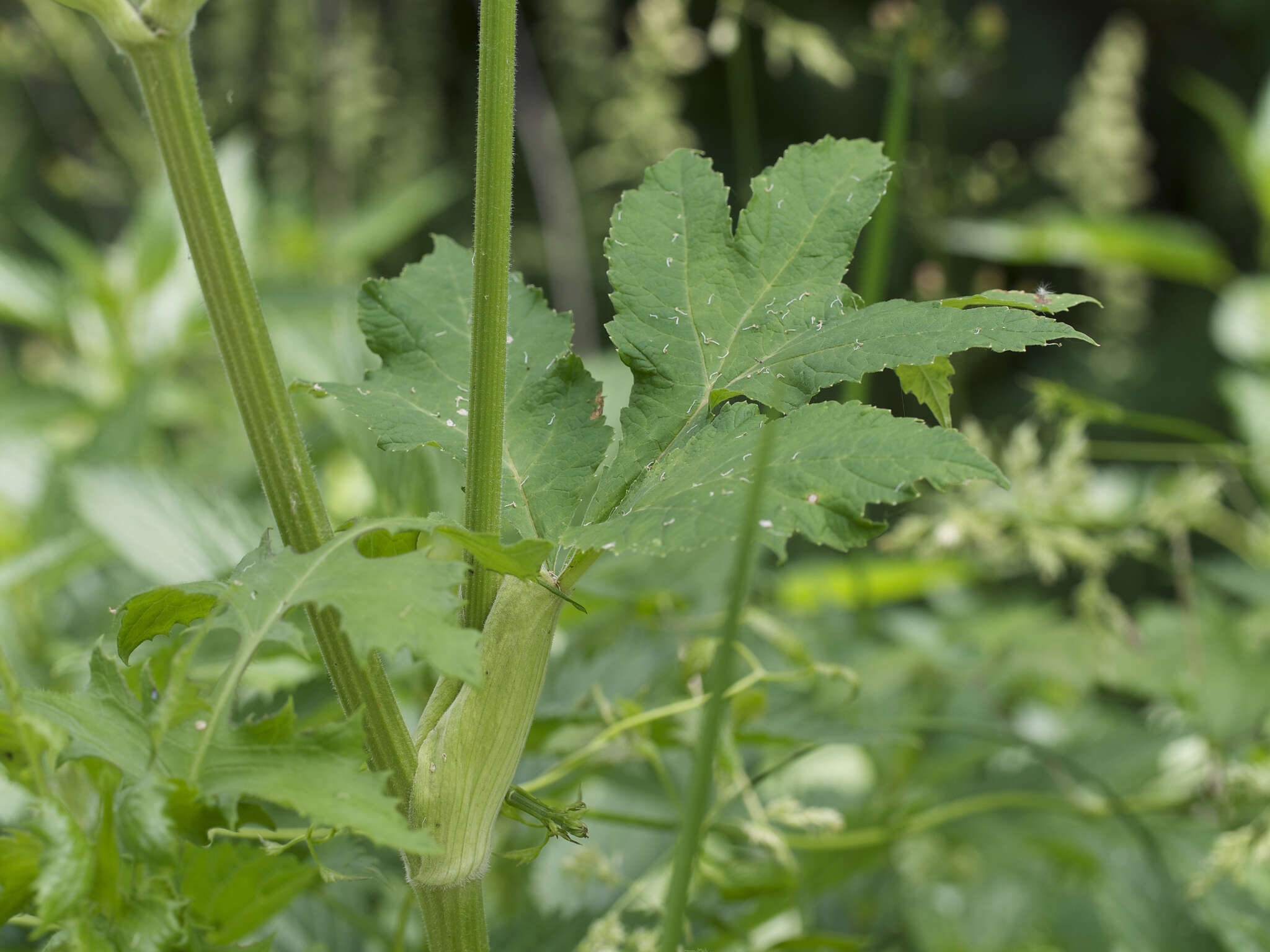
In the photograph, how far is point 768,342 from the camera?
40cm

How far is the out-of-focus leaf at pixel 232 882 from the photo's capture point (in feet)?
1.17

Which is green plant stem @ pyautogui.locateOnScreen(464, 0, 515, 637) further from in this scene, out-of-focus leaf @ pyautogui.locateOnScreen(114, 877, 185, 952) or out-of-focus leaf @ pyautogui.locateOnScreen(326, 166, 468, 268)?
out-of-focus leaf @ pyautogui.locateOnScreen(326, 166, 468, 268)

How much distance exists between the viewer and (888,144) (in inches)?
24.2

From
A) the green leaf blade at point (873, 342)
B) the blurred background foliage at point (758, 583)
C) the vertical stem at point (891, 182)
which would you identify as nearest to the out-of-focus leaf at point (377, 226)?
the blurred background foliage at point (758, 583)

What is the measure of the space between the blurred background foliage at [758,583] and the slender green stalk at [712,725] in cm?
12

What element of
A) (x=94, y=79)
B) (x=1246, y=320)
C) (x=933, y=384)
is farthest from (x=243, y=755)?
(x=94, y=79)

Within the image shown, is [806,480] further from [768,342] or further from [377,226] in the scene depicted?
[377,226]

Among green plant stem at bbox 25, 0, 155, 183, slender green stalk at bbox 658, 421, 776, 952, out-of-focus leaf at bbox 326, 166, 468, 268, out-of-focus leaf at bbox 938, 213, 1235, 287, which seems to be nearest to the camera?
slender green stalk at bbox 658, 421, 776, 952

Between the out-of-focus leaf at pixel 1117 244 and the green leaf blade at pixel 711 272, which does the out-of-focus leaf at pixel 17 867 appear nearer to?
the green leaf blade at pixel 711 272

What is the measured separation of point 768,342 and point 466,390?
120 mm

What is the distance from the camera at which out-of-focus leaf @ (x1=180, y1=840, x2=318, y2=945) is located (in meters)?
0.36

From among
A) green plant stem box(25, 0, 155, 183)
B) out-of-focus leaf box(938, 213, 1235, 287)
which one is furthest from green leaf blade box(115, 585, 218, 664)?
green plant stem box(25, 0, 155, 183)

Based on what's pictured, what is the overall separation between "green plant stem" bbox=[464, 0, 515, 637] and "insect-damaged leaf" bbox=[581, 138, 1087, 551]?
4cm

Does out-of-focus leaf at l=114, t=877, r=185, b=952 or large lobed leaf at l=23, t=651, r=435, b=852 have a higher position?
large lobed leaf at l=23, t=651, r=435, b=852
